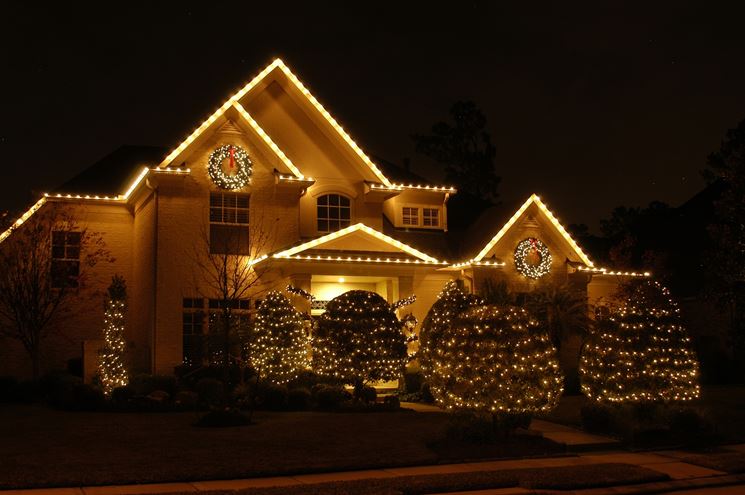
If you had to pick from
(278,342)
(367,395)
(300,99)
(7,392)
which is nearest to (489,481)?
(367,395)

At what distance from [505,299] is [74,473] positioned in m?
14.5

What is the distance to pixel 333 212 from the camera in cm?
2602

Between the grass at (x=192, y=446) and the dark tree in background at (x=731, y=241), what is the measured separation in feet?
28.2

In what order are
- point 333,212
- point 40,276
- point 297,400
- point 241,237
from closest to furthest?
point 297,400 → point 40,276 → point 241,237 → point 333,212

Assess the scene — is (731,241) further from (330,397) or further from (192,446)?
(192,446)

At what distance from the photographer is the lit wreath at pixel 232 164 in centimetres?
2344

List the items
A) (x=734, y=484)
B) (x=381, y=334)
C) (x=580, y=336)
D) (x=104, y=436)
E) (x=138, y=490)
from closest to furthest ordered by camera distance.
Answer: (x=138, y=490) < (x=734, y=484) < (x=104, y=436) < (x=381, y=334) < (x=580, y=336)

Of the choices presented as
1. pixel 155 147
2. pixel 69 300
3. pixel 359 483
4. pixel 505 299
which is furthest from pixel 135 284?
pixel 359 483

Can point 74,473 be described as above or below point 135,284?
below

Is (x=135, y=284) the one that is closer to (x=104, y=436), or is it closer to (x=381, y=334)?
(x=381, y=334)

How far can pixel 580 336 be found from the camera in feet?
85.9

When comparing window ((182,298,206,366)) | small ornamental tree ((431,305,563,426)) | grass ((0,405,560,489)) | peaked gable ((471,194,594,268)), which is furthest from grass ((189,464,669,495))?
peaked gable ((471,194,594,268))

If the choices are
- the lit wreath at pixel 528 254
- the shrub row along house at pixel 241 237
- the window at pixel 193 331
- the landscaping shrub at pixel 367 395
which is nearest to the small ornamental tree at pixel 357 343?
the landscaping shrub at pixel 367 395

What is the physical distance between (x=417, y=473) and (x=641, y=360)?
5.57 meters
